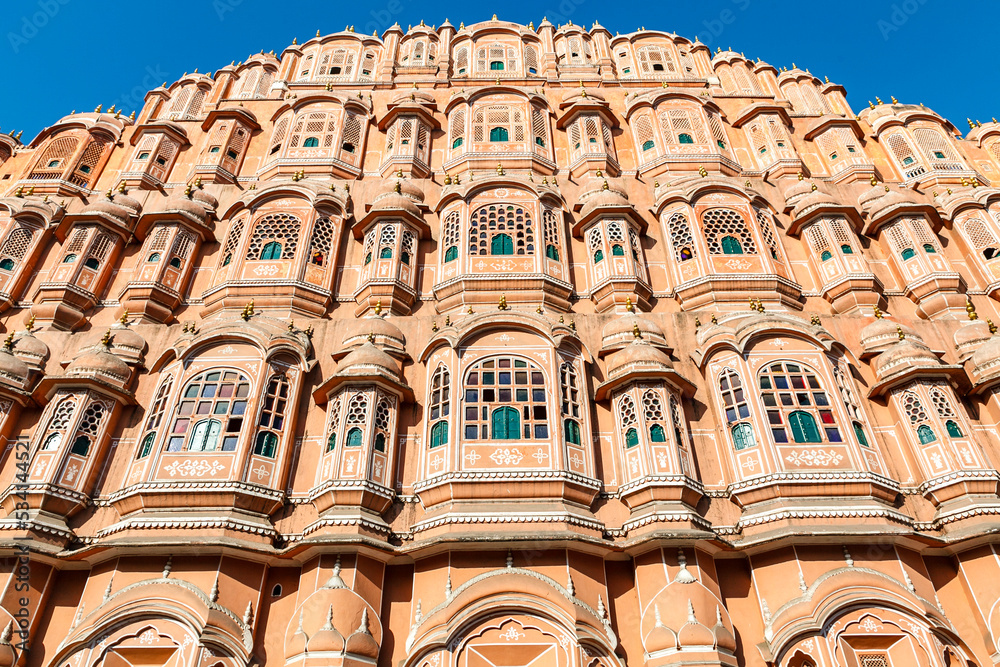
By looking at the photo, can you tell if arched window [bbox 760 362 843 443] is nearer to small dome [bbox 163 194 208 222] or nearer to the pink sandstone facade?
the pink sandstone facade

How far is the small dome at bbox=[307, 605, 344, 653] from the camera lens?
1055cm

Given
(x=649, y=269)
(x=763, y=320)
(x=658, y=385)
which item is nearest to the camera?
(x=658, y=385)

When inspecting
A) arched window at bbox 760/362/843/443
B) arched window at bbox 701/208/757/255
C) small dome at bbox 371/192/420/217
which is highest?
small dome at bbox 371/192/420/217

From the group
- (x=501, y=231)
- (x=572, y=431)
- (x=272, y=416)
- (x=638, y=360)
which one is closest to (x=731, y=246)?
(x=638, y=360)

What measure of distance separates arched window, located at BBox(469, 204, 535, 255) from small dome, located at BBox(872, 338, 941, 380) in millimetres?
7970

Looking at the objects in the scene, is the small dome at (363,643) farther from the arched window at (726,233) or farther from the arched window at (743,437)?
the arched window at (726,233)

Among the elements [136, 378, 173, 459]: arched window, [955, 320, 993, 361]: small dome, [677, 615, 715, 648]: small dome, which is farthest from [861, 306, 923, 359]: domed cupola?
[136, 378, 173, 459]: arched window

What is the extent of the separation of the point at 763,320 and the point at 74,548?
13.4m

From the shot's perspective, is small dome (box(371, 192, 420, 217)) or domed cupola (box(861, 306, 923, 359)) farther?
small dome (box(371, 192, 420, 217))

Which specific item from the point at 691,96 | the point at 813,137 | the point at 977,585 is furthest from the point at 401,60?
the point at 977,585

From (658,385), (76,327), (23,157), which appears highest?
(23,157)

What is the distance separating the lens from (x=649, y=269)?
1784 cm

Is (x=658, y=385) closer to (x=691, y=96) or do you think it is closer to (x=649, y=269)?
(x=649, y=269)

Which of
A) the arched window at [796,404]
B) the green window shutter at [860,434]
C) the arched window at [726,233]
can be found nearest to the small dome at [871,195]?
the arched window at [726,233]
